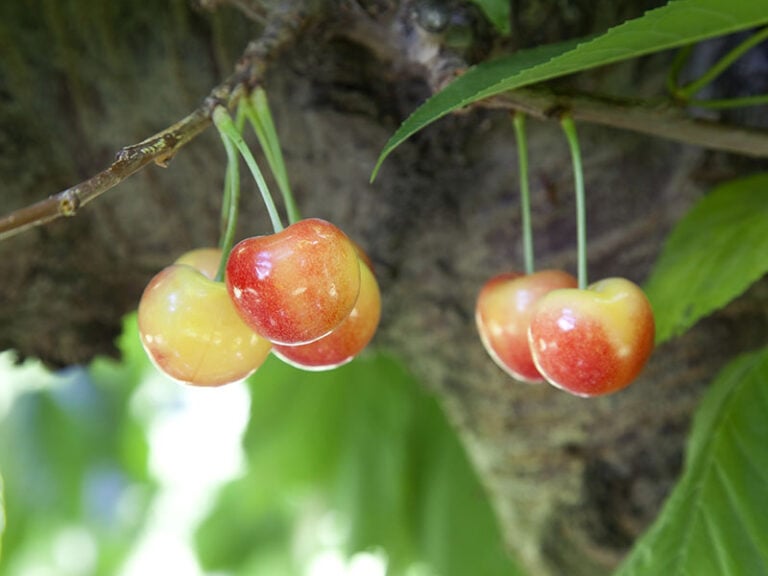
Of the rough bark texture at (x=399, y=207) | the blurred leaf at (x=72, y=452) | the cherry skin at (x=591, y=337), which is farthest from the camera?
the blurred leaf at (x=72, y=452)

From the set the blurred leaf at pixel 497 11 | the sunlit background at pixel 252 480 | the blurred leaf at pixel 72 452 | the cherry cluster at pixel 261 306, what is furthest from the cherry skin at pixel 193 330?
the blurred leaf at pixel 72 452

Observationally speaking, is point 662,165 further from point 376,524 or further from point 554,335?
point 376,524

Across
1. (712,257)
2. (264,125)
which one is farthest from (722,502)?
(264,125)

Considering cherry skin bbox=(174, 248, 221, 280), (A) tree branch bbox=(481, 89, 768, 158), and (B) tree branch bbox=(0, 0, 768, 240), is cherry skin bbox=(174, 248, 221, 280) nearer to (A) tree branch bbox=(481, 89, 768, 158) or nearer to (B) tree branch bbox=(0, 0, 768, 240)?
(B) tree branch bbox=(0, 0, 768, 240)

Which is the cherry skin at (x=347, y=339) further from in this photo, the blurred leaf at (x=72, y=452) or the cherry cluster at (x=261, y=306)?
the blurred leaf at (x=72, y=452)

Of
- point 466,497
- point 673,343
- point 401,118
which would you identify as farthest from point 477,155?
point 466,497
